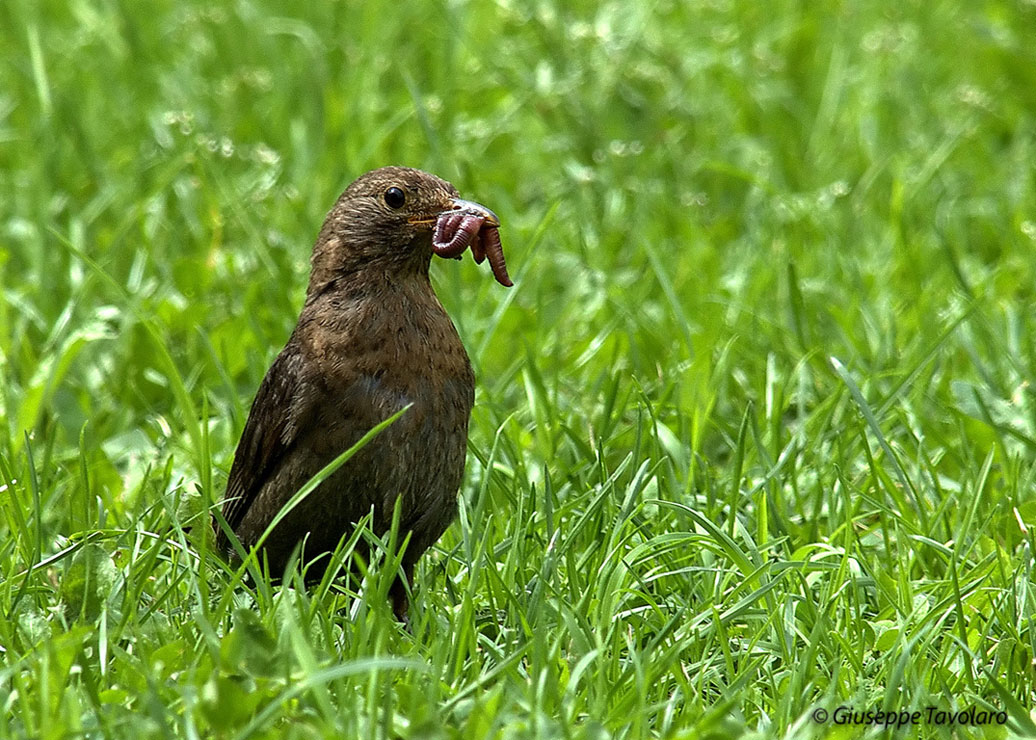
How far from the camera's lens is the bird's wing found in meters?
3.87

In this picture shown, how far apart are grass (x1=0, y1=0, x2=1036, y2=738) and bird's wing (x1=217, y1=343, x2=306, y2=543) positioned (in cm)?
14

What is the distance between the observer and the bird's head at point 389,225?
3982 mm

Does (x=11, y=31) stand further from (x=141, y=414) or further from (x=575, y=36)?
(x=141, y=414)

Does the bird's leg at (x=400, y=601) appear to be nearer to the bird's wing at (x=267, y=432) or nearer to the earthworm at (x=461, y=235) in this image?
the bird's wing at (x=267, y=432)

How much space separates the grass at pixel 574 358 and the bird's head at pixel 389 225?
0.52m

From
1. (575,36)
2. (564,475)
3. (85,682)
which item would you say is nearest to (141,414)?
(564,475)

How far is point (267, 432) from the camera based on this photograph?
13.0 ft

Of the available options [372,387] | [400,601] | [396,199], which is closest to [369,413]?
[372,387]

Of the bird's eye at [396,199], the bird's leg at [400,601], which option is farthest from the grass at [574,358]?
the bird's eye at [396,199]

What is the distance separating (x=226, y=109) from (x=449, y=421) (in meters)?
3.66

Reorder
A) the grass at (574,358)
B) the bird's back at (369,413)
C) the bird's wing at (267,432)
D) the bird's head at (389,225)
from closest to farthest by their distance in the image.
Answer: the grass at (574,358)
the bird's back at (369,413)
the bird's wing at (267,432)
the bird's head at (389,225)

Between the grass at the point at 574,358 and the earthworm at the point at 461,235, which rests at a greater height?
the earthworm at the point at 461,235

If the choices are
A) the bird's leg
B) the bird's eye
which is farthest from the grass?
the bird's eye

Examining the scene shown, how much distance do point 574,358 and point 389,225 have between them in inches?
55.5
